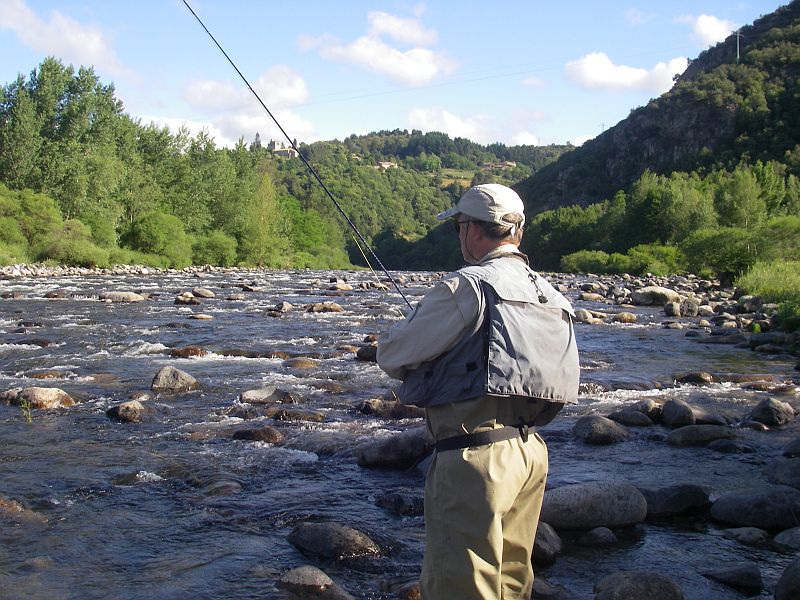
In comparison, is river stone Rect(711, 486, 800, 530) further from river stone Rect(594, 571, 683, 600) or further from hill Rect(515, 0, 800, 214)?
hill Rect(515, 0, 800, 214)

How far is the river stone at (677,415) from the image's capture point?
9.09 meters

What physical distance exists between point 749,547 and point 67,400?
26.2ft

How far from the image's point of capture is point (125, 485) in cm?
669

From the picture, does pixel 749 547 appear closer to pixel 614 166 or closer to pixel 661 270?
pixel 661 270

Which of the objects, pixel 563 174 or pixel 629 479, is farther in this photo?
pixel 563 174

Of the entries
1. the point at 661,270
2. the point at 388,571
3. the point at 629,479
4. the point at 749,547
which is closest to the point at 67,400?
the point at 388,571

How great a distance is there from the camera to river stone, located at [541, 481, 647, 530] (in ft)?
19.0

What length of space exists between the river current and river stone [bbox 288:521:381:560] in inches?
3.2

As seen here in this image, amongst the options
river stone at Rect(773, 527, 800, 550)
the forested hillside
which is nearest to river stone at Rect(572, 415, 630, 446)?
river stone at Rect(773, 527, 800, 550)

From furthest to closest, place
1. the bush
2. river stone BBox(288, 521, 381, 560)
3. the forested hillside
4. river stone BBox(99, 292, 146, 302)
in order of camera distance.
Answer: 1. the bush
2. the forested hillside
3. river stone BBox(99, 292, 146, 302)
4. river stone BBox(288, 521, 381, 560)

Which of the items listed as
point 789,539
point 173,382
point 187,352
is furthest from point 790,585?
point 187,352

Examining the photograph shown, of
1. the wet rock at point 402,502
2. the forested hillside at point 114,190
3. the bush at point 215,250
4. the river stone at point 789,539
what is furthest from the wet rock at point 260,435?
the bush at point 215,250

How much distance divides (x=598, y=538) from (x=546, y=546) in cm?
59

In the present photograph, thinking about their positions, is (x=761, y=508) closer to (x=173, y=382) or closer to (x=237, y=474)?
(x=237, y=474)
